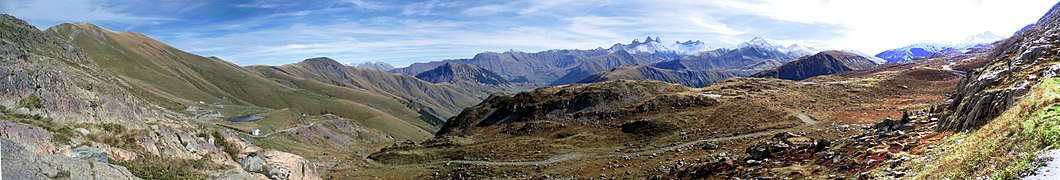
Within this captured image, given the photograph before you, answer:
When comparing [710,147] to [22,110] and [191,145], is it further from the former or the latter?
[22,110]

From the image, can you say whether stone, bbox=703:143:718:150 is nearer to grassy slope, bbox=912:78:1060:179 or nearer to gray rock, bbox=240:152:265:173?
grassy slope, bbox=912:78:1060:179

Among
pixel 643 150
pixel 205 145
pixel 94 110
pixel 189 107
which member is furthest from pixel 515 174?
pixel 189 107

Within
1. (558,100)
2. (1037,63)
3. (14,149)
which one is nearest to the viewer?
(14,149)

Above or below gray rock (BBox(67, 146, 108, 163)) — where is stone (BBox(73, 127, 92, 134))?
above

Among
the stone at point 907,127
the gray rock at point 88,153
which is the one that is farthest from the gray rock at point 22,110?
the stone at point 907,127

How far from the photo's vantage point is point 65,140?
2216 cm

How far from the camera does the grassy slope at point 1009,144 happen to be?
1339 centimetres

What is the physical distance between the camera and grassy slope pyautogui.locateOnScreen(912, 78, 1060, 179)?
13.4 m

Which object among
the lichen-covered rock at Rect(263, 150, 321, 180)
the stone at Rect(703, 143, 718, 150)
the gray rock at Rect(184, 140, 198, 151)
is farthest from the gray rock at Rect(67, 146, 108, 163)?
the stone at Rect(703, 143, 718, 150)

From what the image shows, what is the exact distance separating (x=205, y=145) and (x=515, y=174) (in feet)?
104

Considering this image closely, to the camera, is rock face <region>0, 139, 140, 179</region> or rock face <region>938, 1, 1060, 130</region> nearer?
rock face <region>0, 139, 140, 179</region>

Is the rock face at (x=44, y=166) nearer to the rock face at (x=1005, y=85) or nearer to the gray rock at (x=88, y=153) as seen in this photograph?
the gray rock at (x=88, y=153)

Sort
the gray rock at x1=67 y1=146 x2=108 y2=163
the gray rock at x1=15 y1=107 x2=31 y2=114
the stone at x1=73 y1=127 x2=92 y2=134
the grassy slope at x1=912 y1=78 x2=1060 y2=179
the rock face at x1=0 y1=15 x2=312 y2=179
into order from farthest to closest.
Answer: the gray rock at x1=15 y1=107 x2=31 y2=114
the stone at x1=73 y1=127 x2=92 y2=134
the gray rock at x1=67 y1=146 x2=108 y2=163
the rock face at x1=0 y1=15 x2=312 y2=179
the grassy slope at x1=912 y1=78 x2=1060 y2=179

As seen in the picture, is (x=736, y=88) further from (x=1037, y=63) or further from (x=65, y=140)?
(x=65, y=140)
